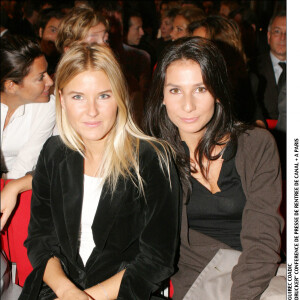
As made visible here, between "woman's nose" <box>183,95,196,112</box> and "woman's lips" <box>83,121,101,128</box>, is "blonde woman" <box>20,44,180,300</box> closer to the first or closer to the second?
"woman's lips" <box>83,121,101,128</box>

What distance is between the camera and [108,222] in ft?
5.47

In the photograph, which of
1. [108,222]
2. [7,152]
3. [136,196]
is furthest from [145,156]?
[7,152]

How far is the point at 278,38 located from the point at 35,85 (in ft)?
7.38

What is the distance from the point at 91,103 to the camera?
1645 millimetres

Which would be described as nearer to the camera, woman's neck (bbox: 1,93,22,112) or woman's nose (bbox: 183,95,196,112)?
woman's nose (bbox: 183,95,196,112)

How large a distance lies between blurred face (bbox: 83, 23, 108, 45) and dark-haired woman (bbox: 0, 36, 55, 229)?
1.75 ft

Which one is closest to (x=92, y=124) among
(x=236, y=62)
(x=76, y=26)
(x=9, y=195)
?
(x=9, y=195)

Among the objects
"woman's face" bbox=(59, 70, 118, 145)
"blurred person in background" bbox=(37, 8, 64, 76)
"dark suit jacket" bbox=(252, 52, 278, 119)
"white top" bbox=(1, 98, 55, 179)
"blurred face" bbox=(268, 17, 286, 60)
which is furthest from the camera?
"blurred person in background" bbox=(37, 8, 64, 76)

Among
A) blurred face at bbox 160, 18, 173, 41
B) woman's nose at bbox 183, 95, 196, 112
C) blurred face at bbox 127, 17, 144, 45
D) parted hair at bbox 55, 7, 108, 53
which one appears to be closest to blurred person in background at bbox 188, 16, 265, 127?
parted hair at bbox 55, 7, 108, 53

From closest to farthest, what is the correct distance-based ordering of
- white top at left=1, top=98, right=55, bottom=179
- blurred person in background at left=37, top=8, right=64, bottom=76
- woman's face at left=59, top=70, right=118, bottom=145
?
woman's face at left=59, top=70, right=118, bottom=145 → white top at left=1, top=98, right=55, bottom=179 → blurred person in background at left=37, top=8, right=64, bottom=76

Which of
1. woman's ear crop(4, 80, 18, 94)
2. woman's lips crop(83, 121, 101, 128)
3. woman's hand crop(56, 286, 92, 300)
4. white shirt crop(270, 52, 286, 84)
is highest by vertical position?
white shirt crop(270, 52, 286, 84)

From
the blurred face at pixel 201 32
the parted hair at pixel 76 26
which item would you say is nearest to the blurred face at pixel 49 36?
the parted hair at pixel 76 26

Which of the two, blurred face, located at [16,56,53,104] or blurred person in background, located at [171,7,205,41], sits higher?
blurred person in background, located at [171,7,205,41]

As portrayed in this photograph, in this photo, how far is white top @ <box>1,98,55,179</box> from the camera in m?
2.24
